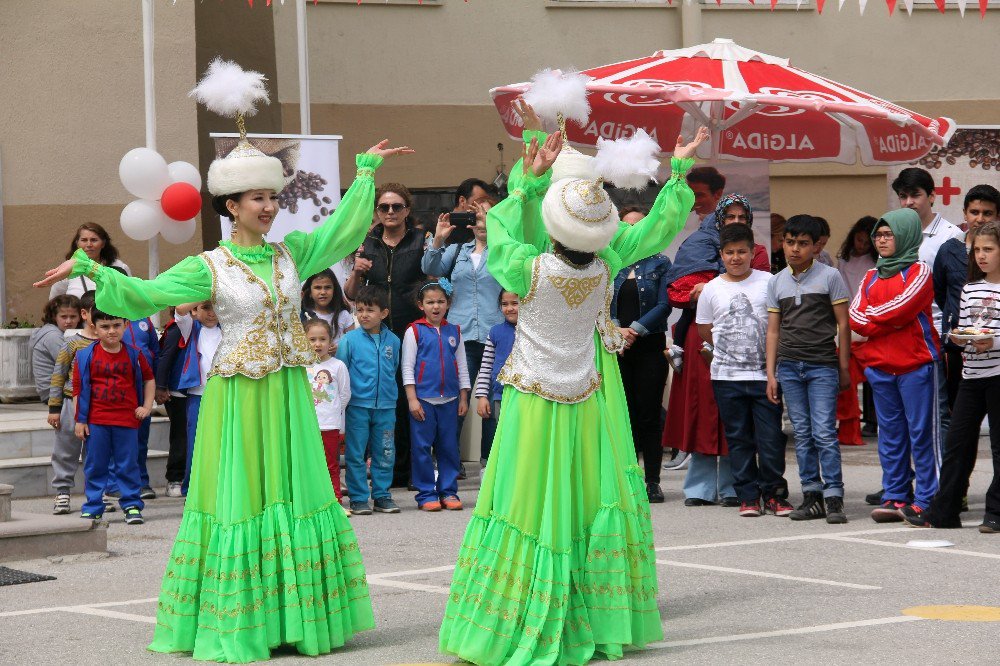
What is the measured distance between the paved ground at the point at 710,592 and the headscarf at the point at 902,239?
1.61 meters

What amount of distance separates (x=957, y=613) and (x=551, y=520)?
195 cm

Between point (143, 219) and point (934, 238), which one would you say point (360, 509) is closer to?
point (143, 219)

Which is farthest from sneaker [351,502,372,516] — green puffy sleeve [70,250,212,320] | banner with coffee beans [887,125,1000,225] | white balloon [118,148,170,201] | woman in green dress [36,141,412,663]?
banner with coffee beans [887,125,1000,225]

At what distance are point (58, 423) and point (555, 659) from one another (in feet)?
19.0

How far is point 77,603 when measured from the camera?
7.25 m

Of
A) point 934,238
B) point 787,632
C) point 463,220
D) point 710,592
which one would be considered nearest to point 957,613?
point 787,632

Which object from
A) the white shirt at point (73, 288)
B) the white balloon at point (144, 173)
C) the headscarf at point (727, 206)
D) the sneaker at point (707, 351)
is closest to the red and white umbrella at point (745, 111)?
the headscarf at point (727, 206)

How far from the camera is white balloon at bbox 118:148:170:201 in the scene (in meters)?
11.4

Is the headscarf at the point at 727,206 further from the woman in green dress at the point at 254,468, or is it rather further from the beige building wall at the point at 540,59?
the beige building wall at the point at 540,59

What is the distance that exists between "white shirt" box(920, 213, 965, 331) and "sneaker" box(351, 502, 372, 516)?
4.11 meters

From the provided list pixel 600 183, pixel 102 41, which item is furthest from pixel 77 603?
pixel 102 41

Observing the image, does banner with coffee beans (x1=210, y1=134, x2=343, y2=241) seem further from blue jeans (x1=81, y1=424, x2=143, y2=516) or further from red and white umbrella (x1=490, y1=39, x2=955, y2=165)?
blue jeans (x1=81, y1=424, x2=143, y2=516)

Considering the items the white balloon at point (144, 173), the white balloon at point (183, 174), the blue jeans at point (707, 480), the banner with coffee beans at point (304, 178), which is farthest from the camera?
the banner with coffee beans at point (304, 178)

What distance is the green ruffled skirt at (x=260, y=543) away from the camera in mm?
6016
